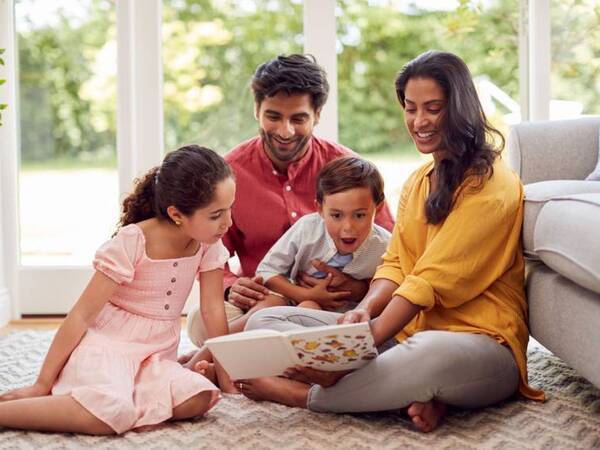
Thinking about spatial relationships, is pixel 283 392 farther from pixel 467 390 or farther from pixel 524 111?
pixel 524 111

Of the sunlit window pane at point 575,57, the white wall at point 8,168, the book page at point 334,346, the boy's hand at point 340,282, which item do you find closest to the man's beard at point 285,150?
the boy's hand at point 340,282

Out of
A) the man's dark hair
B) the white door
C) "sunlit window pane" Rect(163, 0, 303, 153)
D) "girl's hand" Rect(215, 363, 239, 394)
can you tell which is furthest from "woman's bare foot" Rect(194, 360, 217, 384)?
"sunlit window pane" Rect(163, 0, 303, 153)

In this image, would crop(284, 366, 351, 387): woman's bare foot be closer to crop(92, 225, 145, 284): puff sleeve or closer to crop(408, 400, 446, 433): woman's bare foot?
crop(408, 400, 446, 433): woman's bare foot

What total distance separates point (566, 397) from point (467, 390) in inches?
12.9

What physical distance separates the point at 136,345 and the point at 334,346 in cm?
52

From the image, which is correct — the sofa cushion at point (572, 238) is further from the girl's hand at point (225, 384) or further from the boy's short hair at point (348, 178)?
the girl's hand at point (225, 384)

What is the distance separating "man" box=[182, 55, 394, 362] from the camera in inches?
90.7

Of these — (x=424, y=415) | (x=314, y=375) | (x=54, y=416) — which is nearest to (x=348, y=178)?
(x=314, y=375)

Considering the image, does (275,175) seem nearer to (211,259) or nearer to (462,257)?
Answer: (211,259)

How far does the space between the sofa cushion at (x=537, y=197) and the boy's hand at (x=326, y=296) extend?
47cm

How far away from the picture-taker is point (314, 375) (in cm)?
186

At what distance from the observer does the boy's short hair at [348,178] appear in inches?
84.6

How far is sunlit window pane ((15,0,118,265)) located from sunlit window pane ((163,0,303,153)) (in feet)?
0.73

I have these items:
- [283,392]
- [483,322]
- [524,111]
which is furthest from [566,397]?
[524,111]
